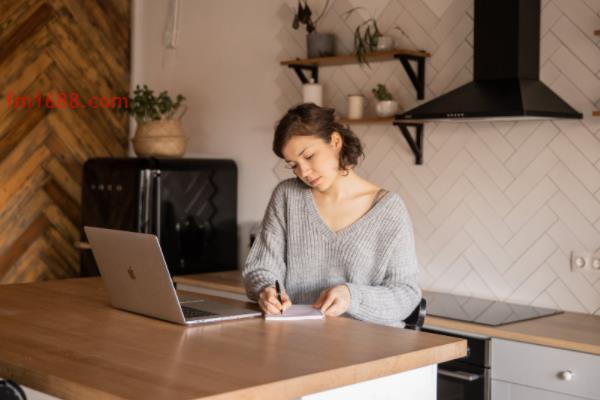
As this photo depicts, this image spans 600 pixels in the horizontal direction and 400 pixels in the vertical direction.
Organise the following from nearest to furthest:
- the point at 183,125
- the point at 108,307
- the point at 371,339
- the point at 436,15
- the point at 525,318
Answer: the point at 371,339 → the point at 108,307 → the point at 525,318 → the point at 436,15 → the point at 183,125

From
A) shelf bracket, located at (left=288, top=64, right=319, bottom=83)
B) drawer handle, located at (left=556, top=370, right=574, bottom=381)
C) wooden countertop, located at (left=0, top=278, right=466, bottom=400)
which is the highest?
shelf bracket, located at (left=288, top=64, right=319, bottom=83)

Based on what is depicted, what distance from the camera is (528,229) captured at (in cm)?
358

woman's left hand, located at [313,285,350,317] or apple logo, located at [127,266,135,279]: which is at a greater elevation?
→ apple logo, located at [127,266,135,279]

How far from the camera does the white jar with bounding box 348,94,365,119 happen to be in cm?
411

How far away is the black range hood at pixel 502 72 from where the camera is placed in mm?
3246

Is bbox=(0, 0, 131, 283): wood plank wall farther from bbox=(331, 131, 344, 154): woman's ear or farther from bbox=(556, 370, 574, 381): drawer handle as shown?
bbox=(556, 370, 574, 381): drawer handle

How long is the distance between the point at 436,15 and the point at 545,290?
4.29 feet

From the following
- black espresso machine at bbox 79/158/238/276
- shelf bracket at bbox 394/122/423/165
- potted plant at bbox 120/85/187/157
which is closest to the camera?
shelf bracket at bbox 394/122/423/165

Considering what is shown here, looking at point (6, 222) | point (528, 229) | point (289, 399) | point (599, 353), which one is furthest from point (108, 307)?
point (6, 222)

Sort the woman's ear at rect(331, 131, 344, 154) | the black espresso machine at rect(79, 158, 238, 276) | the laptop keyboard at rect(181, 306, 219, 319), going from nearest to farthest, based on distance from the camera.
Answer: the laptop keyboard at rect(181, 306, 219, 319) < the woman's ear at rect(331, 131, 344, 154) < the black espresso machine at rect(79, 158, 238, 276)

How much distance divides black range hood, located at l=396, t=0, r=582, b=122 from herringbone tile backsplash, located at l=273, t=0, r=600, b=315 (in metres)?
0.14

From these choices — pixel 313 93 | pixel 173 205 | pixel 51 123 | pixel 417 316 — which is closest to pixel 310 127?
pixel 417 316

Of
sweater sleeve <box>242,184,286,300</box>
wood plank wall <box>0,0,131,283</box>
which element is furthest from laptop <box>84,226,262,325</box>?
wood plank wall <box>0,0,131,283</box>

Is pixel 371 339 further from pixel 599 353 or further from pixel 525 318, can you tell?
pixel 525 318
